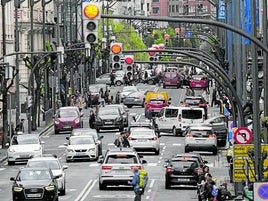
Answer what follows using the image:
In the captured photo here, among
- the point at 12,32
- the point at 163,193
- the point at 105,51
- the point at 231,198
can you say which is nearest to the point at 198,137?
the point at 163,193

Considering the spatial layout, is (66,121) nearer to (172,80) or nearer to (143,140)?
(143,140)

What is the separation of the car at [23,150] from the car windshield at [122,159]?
446 inches

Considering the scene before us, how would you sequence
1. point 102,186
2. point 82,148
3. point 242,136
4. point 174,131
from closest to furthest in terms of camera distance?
point 242,136 < point 102,186 < point 82,148 < point 174,131

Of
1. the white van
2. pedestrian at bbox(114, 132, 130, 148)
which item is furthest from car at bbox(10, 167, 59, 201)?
the white van

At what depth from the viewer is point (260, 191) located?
24891mm

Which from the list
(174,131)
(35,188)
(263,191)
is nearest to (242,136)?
(35,188)

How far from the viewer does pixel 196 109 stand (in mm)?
73625

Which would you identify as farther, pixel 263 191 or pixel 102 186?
pixel 102 186

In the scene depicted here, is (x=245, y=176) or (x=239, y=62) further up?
(x=239, y=62)

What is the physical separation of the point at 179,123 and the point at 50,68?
22595mm

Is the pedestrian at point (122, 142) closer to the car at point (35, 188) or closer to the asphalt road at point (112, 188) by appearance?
the asphalt road at point (112, 188)

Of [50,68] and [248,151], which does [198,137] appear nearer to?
[248,151]

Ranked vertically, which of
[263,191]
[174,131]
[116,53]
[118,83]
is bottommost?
[174,131]

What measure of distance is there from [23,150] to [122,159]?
1250cm
